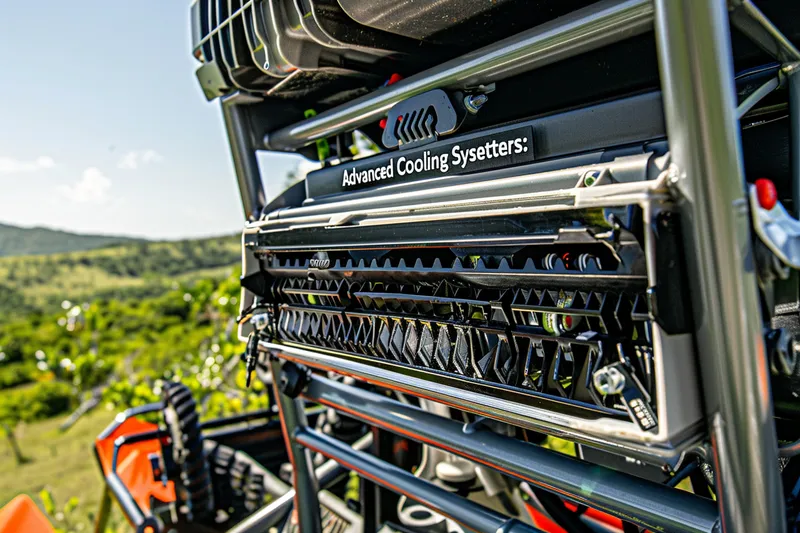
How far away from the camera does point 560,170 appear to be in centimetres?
129

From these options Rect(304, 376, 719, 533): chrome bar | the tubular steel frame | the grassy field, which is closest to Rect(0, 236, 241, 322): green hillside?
the grassy field

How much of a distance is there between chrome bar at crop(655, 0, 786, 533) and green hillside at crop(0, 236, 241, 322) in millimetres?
15172

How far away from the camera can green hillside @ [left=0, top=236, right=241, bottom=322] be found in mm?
16234

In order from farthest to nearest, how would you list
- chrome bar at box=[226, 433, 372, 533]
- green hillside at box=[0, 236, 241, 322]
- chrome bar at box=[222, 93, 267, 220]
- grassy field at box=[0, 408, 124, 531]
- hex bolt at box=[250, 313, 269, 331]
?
green hillside at box=[0, 236, 241, 322] < grassy field at box=[0, 408, 124, 531] < chrome bar at box=[226, 433, 372, 533] < chrome bar at box=[222, 93, 267, 220] < hex bolt at box=[250, 313, 269, 331]

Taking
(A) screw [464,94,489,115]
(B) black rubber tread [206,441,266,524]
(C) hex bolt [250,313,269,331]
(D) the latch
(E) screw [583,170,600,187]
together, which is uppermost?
(A) screw [464,94,489,115]

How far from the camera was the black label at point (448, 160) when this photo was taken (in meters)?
1.48

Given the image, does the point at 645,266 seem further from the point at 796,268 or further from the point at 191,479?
the point at 191,479

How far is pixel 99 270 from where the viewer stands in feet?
58.6

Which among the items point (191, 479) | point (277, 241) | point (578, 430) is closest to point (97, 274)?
point (191, 479)

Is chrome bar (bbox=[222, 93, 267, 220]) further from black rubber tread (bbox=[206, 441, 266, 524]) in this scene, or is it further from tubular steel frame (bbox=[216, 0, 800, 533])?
black rubber tread (bbox=[206, 441, 266, 524])

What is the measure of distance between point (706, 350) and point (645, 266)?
175 millimetres

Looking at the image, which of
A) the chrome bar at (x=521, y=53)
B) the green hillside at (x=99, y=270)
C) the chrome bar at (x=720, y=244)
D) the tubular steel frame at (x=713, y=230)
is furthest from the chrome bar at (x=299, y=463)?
the green hillside at (x=99, y=270)

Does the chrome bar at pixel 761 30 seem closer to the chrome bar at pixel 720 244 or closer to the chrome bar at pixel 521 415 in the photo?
the chrome bar at pixel 720 244

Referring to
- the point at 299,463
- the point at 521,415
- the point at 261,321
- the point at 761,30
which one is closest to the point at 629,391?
the point at 521,415
